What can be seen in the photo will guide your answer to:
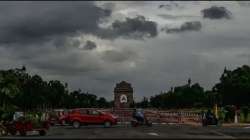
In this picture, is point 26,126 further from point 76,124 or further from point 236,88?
point 236,88

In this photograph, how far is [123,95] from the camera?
66688 mm

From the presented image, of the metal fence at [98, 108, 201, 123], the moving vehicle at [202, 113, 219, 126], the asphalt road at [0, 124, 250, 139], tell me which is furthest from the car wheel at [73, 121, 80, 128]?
the asphalt road at [0, 124, 250, 139]

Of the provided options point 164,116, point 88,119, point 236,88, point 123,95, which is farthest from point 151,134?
point 236,88

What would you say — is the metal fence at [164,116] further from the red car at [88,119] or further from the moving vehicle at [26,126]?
the moving vehicle at [26,126]

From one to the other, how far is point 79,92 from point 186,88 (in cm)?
2383

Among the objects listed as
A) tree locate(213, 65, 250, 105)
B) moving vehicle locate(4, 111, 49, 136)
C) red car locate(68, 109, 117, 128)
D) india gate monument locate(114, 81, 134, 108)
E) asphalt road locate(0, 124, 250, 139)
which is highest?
tree locate(213, 65, 250, 105)

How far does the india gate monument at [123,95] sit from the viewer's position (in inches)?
2621

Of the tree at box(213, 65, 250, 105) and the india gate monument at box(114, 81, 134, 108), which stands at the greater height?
the tree at box(213, 65, 250, 105)

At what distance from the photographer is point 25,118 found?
38.5m

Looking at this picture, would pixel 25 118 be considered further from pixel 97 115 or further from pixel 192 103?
pixel 192 103

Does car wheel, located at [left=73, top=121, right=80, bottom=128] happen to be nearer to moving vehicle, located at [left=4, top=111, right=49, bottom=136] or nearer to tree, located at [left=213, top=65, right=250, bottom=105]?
moving vehicle, located at [left=4, top=111, right=49, bottom=136]

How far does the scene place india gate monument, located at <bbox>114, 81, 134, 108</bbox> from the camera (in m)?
66.6

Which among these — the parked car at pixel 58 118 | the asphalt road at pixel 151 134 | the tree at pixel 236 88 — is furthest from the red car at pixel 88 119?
the tree at pixel 236 88

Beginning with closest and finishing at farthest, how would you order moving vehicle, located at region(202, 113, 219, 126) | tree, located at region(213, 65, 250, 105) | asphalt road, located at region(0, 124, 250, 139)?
asphalt road, located at region(0, 124, 250, 139)
moving vehicle, located at region(202, 113, 219, 126)
tree, located at region(213, 65, 250, 105)
